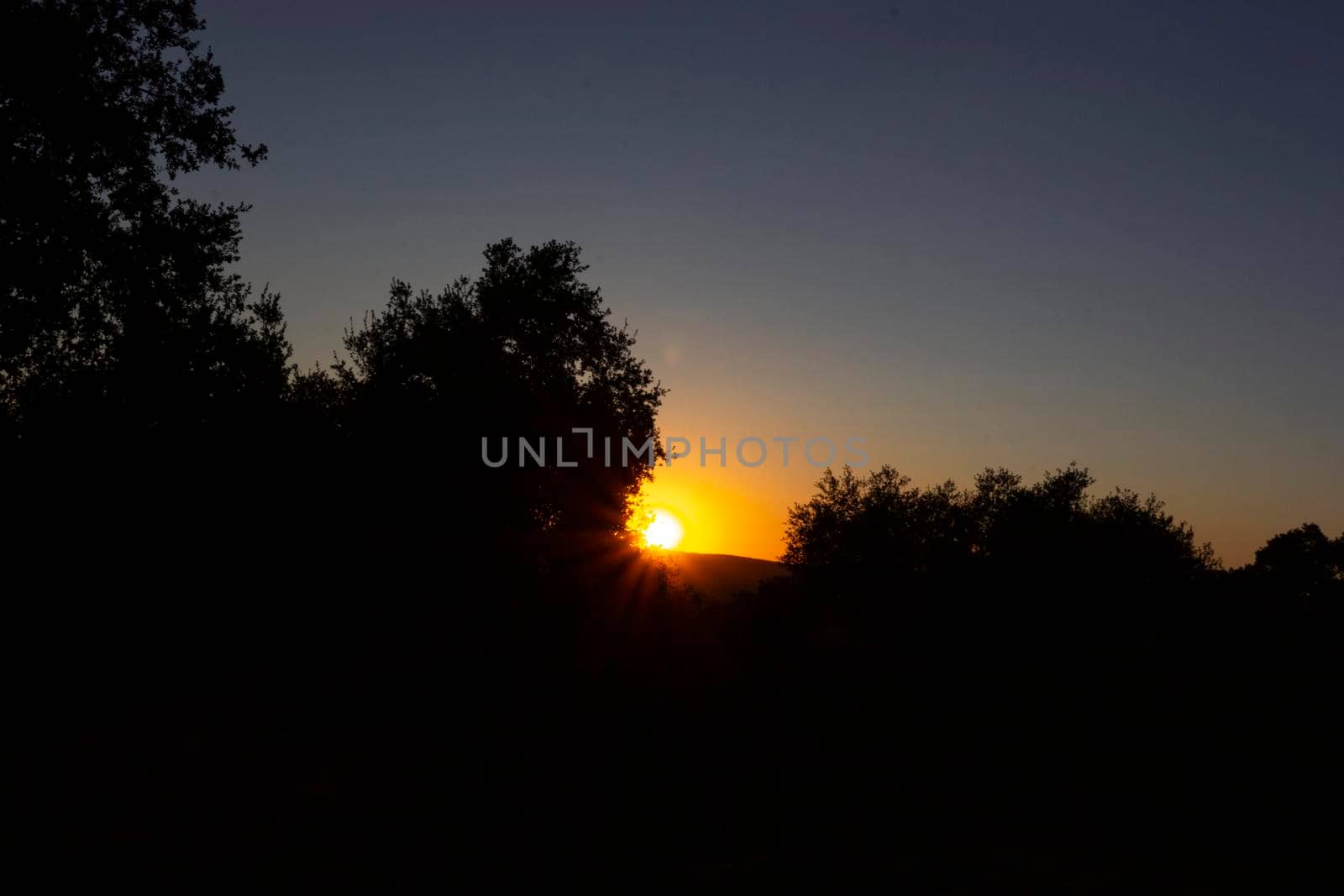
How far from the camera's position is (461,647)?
21281 millimetres

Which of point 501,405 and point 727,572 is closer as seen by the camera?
point 501,405

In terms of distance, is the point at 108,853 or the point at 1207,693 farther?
the point at 1207,693

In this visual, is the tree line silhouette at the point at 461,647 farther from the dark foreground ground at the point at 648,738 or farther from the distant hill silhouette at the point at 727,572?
the distant hill silhouette at the point at 727,572

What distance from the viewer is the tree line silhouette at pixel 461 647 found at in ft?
34.1

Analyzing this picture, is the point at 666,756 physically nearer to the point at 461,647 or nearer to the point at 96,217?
the point at 461,647

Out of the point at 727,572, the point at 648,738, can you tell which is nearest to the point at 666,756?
the point at 648,738

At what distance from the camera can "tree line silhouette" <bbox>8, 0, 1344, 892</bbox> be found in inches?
409

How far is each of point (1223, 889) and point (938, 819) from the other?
3.41 metres

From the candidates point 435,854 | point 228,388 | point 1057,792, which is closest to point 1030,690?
point 1057,792

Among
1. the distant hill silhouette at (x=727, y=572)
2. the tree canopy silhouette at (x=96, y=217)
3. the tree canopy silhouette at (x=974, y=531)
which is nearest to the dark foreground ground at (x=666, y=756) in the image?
the tree canopy silhouette at (x=96, y=217)

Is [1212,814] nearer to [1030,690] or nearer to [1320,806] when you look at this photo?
[1320,806]

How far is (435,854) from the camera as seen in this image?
943cm

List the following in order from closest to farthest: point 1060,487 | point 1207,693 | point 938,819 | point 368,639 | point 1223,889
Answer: point 1223,889 → point 938,819 → point 1207,693 → point 368,639 → point 1060,487

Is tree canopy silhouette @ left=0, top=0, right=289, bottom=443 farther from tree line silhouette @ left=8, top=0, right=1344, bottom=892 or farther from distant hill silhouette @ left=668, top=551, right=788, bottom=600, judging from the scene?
distant hill silhouette @ left=668, top=551, right=788, bottom=600
